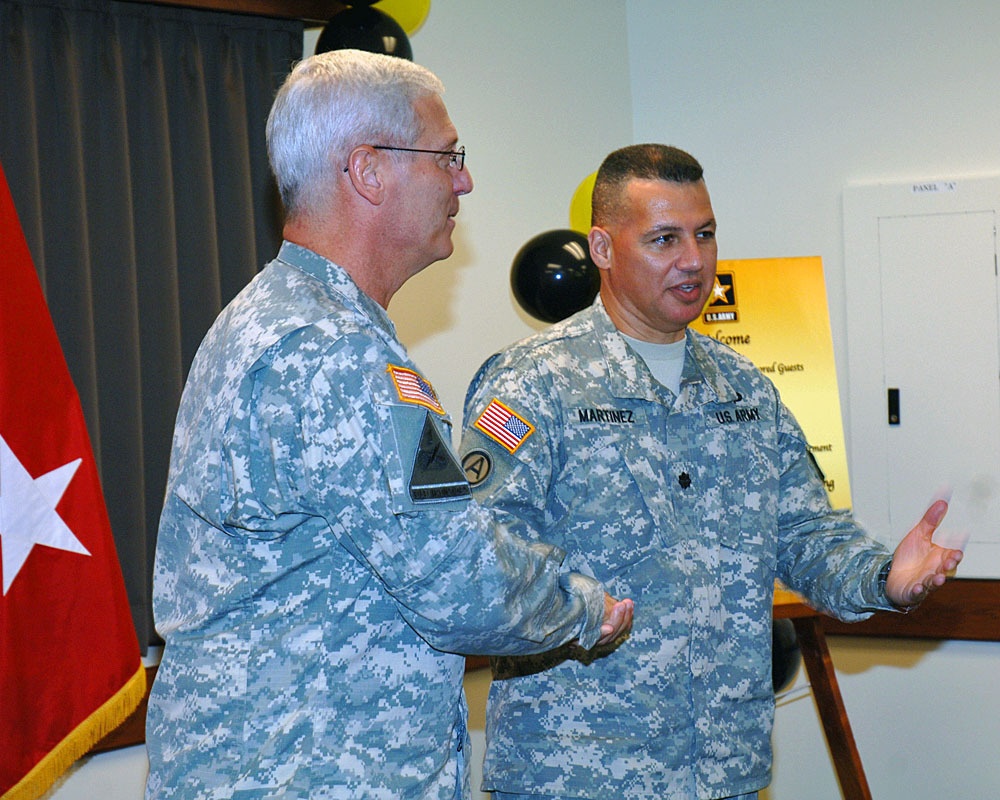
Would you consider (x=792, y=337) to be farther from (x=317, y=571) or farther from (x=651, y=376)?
Answer: (x=317, y=571)

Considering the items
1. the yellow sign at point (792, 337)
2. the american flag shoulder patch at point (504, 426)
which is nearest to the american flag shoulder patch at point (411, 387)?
the american flag shoulder patch at point (504, 426)

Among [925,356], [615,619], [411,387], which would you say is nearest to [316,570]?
[411,387]

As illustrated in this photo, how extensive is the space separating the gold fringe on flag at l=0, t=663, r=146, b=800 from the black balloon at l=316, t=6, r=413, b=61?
5.53 feet

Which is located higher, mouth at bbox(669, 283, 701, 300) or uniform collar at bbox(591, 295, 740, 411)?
mouth at bbox(669, 283, 701, 300)

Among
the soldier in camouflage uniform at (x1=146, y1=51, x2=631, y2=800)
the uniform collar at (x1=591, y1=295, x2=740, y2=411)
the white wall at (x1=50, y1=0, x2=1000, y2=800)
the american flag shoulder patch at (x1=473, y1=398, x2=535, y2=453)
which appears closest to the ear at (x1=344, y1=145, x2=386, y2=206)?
the soldier in camouflage uniform at (x1=146, y1=51, x2=631, y2=800)

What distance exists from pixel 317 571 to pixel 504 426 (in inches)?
26.4

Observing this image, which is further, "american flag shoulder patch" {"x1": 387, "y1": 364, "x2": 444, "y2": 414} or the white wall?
the white wall

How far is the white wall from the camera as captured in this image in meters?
3.90

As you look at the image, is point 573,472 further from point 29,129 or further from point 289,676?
point 29,129

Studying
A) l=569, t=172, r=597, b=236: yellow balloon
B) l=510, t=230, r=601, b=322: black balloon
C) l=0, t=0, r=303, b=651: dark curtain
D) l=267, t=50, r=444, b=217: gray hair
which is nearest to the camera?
l=267, t=50, r=444, b=217: gray hair

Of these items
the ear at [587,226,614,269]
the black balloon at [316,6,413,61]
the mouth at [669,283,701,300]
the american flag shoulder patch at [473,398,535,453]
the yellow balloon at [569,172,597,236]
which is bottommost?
the american flag shoulder patch at [473,398,535,453]

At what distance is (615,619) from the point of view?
1.65 m

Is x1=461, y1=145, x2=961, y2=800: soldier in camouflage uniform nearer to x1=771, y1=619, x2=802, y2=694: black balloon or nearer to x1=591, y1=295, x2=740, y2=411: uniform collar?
x1=591, y1=295, x2=740, y2=411: uniform collar

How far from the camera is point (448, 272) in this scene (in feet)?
12.6
